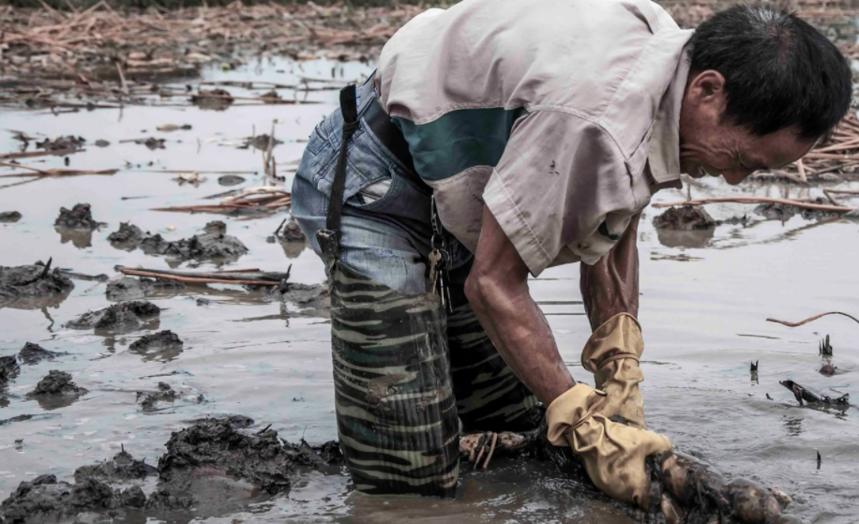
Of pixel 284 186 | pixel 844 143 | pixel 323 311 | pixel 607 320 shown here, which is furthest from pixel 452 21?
pixel 844 143

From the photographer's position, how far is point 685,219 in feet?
19.6

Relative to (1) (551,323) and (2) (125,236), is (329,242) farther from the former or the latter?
(2) (125,236)

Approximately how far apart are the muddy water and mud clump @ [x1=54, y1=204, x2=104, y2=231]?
118 millimetres

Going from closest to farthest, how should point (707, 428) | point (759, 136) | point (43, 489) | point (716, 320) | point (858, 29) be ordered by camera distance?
point (759, 136) < point (43, 489) < point (707, 428) < point (716, 320) < point (858, 29)

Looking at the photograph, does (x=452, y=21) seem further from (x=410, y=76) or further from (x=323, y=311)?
(x=323, y=311)

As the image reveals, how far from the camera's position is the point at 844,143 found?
7414 millimetres

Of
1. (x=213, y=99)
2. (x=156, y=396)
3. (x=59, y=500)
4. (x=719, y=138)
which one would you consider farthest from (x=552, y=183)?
(x=213, y=99)

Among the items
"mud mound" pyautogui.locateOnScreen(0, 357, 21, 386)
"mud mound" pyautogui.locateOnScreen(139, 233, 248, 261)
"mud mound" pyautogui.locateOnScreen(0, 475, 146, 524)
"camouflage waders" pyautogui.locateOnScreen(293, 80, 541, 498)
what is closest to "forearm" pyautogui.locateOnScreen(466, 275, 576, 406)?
"camouflage waders" pyautogui.locateOnScreen(293, 80, 541, 498)

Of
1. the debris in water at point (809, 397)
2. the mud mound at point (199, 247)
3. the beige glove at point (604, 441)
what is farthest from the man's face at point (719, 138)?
the mud mound at point (199, 247)

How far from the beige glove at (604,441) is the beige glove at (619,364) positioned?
12.8 inches

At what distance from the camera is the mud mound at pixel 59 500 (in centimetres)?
293

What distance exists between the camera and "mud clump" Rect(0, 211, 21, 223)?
6223 millimetres

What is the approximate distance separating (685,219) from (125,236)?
3123mm

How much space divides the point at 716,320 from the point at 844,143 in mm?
3367
